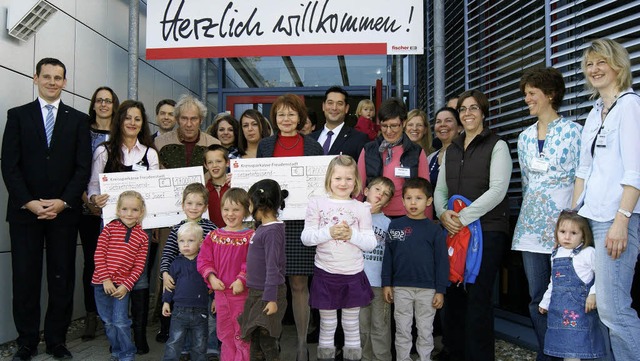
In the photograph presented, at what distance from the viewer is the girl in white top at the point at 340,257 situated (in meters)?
3.61

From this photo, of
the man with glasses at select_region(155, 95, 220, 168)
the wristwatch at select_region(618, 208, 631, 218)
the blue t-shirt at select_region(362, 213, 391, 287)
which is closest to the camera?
the wristwatch at select_region(618, 208, 631, 218)

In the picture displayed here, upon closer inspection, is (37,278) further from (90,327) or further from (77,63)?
(77,63)

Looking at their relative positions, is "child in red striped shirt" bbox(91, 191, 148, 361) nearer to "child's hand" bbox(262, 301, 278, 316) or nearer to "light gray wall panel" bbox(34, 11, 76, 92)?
"child's hand" bbox(262, 301, 278, 316)

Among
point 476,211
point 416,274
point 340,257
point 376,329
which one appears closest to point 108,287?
point 340,257

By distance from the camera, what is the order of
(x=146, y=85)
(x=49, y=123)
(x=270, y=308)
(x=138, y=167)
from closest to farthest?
(x=270, y=308)
(x=49, y=123)
(x=138, y=167)
(x=146, y=85)

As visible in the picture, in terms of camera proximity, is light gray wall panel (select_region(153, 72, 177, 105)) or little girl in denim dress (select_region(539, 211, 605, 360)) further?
light gray wall panel (select_region(153, 72, 177, 105))

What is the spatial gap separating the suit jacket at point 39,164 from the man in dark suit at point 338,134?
205 cm

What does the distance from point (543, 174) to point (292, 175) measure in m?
1.78

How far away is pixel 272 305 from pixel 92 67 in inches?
162

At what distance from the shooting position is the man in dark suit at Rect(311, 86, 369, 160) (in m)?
4.79

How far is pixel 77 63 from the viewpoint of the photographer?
19.1 feet

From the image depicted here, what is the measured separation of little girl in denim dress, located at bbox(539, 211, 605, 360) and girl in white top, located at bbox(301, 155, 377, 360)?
1.14 meters

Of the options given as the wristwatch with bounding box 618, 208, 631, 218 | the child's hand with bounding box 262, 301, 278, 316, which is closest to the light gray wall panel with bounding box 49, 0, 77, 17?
the child's hand with bounding box 262, 301, 278, 316

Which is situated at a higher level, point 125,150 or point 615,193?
point 125,150
